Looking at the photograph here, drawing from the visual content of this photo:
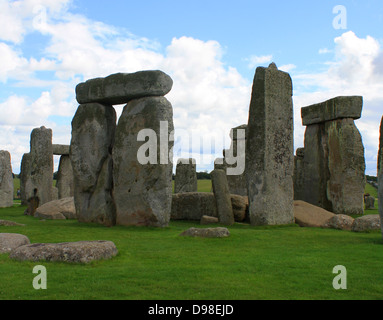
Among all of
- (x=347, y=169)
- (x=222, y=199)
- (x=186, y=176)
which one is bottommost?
(x=222, y=199)

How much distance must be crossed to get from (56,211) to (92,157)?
3241 mm

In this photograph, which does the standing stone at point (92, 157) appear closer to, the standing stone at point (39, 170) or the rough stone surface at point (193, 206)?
the rough stone surface at point (193, 206)

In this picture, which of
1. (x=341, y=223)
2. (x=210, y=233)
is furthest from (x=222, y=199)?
(x=210, y=233)

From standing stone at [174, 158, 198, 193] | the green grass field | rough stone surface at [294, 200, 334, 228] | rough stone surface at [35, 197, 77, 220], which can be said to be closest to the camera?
the green grass field

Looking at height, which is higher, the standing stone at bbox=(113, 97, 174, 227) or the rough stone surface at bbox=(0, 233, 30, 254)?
the standing stone at bbox=(113, 97, 174, 227)

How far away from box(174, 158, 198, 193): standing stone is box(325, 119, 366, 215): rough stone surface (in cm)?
742

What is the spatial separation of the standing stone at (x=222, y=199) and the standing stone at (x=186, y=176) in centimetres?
919

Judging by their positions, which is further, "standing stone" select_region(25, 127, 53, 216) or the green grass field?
"standing stone" select_region(25, 127, 53, 216)

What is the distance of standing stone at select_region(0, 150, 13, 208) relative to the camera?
22.7 metres

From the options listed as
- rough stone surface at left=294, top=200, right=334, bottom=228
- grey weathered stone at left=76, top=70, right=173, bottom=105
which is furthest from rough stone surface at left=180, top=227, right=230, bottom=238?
grey weathered stone at left=76, top=70, right=173, bottom=105

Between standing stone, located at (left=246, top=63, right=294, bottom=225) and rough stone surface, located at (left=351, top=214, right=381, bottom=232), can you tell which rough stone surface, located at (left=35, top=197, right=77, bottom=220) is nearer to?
standing stone, located at (left=246, top=63, right=294, bottom=225)

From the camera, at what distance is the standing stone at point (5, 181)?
22734 mm

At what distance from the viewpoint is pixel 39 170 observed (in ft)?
53.4

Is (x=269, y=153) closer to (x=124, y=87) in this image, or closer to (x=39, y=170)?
(x=124, y=87)
